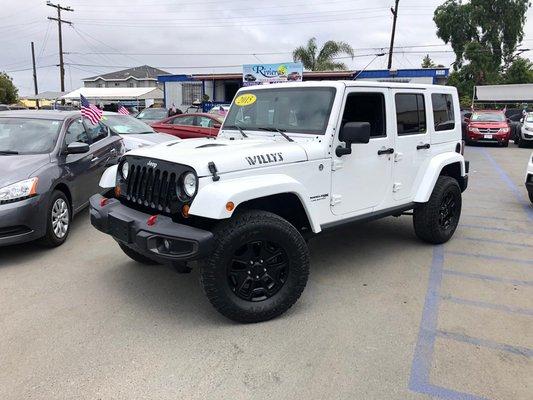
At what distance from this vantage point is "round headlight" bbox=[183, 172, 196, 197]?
336cm

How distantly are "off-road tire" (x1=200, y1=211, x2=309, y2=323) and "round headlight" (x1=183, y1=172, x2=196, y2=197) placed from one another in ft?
1.06

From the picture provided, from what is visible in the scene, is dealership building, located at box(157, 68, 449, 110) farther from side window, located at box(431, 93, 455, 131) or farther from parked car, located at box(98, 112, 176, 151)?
side window, located at box(431, 93, 455, 131)

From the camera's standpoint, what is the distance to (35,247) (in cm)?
541

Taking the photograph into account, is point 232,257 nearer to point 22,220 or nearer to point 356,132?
point 356,132

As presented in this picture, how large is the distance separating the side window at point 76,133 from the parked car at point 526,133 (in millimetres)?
17693

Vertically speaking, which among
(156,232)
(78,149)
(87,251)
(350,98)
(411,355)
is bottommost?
(411,355)

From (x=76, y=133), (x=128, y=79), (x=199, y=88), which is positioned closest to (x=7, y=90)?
(x=128, y=79)

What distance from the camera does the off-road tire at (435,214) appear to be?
17.3 feet

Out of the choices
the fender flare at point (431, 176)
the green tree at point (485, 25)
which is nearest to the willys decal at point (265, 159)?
the fender flare at point (431, 176)

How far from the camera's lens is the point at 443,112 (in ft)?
18.4

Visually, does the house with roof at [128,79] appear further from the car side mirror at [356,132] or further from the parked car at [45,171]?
the car side mirror at [356,132]

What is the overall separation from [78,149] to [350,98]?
11.3 ft

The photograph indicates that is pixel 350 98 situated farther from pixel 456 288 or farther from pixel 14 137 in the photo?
pixel 14 137

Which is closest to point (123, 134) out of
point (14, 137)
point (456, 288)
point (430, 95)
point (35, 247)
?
point (14, 137)
